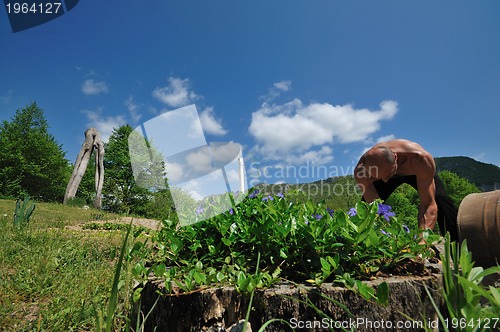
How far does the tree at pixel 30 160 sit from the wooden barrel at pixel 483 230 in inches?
1464

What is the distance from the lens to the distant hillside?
60225mm

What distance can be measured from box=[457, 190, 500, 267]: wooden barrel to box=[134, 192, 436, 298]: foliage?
43.4 inches

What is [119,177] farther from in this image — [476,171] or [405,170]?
[476,171]

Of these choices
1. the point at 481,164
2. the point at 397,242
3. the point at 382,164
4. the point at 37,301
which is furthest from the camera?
the point at 481,164

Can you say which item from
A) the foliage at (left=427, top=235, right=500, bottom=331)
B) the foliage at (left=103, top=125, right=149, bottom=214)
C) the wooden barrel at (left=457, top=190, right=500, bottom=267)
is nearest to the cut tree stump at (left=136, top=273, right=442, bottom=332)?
the foliage at (left=427, top=235, right=500, bottom=331)

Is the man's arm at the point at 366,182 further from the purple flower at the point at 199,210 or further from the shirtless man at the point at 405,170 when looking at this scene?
the purple flower at the point at 199,210

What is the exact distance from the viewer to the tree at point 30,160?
104 ft

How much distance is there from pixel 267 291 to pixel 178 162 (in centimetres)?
154

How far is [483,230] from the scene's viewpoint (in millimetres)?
2562

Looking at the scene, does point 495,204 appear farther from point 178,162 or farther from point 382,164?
point 178,162

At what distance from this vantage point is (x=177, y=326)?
1535 millimetres

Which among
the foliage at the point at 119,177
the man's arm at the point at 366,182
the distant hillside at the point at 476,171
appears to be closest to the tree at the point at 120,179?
the foliage at the point at 119,177

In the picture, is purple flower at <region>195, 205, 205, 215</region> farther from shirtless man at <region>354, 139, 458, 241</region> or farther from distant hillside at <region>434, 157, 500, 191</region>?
distant hillside at <region>434, 157, 500, 191</region>

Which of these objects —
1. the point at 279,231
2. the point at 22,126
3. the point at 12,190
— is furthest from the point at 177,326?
the point at 22,126
